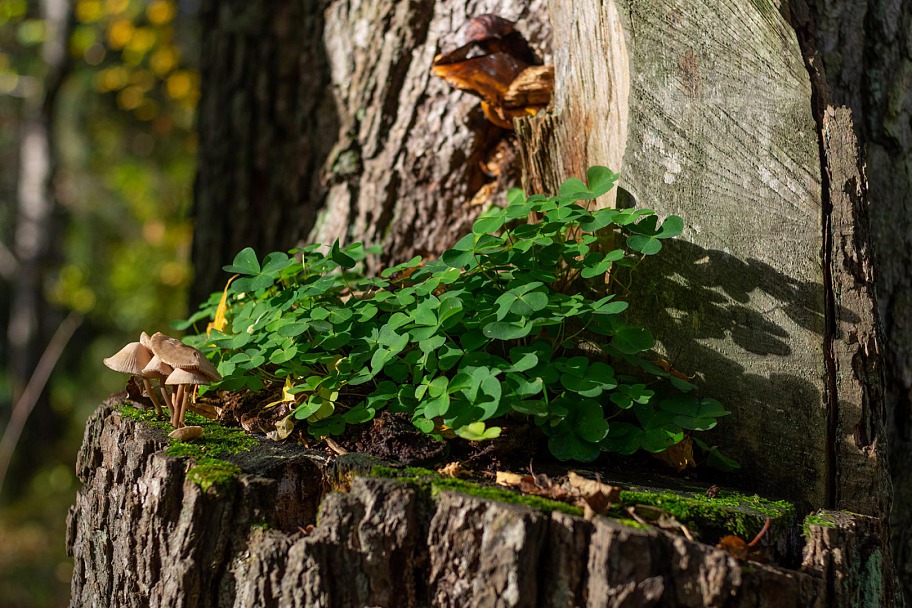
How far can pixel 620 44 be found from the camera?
7.61 ft

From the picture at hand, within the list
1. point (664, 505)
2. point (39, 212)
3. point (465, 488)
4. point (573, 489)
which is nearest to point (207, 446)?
point (465, 488)

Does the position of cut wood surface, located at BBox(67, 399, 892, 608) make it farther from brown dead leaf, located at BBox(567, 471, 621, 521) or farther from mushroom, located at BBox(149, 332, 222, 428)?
mushroom, located at BBox(149, 332, 222, 428)

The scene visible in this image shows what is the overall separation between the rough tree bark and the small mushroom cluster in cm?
135

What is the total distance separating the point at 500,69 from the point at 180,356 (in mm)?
1665

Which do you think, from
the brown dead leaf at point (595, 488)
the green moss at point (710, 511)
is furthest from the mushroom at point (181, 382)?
the green moss at point (710, 511)

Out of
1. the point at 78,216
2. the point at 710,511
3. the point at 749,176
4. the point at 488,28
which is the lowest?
the point at 710,511

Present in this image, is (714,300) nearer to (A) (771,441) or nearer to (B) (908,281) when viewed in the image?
(A) (771,441)

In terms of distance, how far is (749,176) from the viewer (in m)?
2.10

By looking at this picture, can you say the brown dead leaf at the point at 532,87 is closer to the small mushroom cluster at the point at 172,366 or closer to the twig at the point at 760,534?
the small mushroom cluster at the point at 172,366

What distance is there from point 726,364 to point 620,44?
112 centimetres

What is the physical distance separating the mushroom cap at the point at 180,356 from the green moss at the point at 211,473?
25 cm

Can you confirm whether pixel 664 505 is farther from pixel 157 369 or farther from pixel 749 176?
pixel 157 369

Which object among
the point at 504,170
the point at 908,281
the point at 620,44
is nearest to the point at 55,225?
the point at 504,170

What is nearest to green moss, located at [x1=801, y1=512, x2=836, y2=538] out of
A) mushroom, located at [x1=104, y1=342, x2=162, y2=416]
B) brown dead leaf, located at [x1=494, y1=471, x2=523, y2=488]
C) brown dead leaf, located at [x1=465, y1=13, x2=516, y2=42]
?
brown dead leaf, located at [x1=494, y1=471, x2=523, y2=488]
